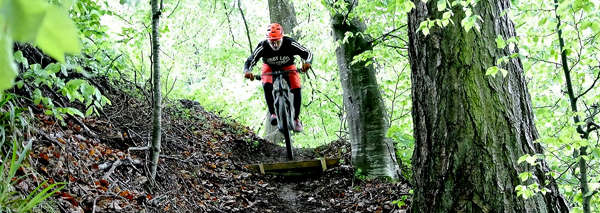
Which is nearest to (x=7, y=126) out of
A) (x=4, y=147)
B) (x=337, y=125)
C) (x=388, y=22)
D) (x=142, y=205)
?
(x=4, y=147)

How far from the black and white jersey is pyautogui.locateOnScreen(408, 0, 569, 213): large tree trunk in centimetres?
340

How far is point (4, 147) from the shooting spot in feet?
9.04

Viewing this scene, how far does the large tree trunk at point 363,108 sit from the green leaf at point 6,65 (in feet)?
17.9

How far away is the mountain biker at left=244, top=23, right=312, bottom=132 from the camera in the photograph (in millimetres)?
6367

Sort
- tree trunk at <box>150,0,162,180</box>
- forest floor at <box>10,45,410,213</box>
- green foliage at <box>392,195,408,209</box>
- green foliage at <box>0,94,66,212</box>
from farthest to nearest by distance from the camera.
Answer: tree trunk at <box>150,0,162,180</box>
green foliage at <box>392,195,408,209</box>
forest floor at <box>10,45,410,213</box>
green foliage at <box>0,94,66,212</box>

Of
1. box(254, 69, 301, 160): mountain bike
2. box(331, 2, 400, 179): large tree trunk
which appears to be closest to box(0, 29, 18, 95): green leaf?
box(331, 2, 400, 179): large tree trunk

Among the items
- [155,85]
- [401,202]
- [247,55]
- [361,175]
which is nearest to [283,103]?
[361,175]

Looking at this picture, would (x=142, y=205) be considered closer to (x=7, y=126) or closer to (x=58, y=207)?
(x=58, y=207)

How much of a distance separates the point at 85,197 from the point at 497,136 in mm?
2844

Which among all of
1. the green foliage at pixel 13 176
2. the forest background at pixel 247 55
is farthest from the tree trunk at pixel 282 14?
the green foliage at pixel 13 176

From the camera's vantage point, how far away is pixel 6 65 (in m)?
0.40

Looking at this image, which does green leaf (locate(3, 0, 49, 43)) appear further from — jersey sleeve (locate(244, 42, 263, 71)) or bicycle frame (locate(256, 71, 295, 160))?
jersey sleeve (locate(244, 42, 263, 71))

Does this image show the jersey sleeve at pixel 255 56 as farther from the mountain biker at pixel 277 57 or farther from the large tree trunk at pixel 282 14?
the large tree trunk at pixel 282 14

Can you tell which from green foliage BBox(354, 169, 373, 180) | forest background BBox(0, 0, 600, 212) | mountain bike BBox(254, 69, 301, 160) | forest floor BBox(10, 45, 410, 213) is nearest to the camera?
forest floor BBox(10, 45, 410, 213)
